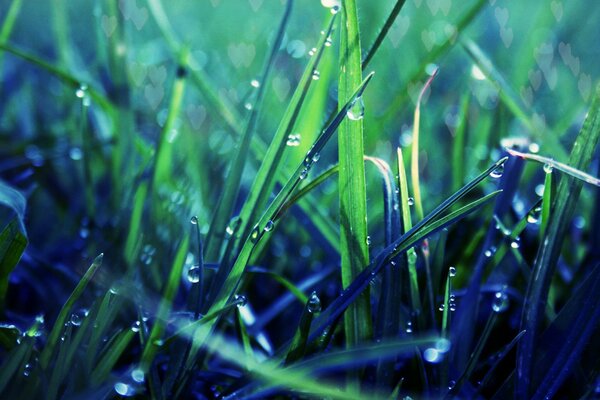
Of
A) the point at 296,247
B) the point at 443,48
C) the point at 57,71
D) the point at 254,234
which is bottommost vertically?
the point at 254,234

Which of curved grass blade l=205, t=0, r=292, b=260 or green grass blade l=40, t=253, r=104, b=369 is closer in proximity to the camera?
green grass blade l=40, t=253, r=104, b=369

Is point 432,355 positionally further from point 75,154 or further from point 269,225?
point 75,154

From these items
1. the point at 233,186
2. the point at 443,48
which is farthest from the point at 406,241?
the point at 443,48

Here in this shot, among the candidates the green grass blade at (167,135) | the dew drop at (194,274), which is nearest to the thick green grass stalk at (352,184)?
the dew drop at (194,274)

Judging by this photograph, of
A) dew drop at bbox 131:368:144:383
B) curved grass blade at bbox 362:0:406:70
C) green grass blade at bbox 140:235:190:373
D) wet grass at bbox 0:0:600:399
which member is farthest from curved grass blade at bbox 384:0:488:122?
dew drop at bbox 131:368:144:383

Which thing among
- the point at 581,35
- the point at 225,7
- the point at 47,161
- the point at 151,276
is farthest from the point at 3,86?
the point at 581,35

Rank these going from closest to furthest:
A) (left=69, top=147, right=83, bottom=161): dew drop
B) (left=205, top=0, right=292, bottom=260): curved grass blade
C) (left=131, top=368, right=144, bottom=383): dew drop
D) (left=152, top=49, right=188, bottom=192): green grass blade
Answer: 1. (left=131, top=368, right=144, bottom=383): dew drop
2. (left=205, top=0, right=292, bottom=260): curved grass blade
3. (left=152, top=49, right=188, bottom=192): green grass blade
4. (left=69, top=147, right=83, bottom=161): dew drop

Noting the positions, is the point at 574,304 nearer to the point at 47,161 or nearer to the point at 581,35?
the point at 47,161

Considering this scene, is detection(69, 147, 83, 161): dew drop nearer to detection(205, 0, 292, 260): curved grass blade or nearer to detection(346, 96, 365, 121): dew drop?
detection(205, 0, 292, 260): curved grass blade
